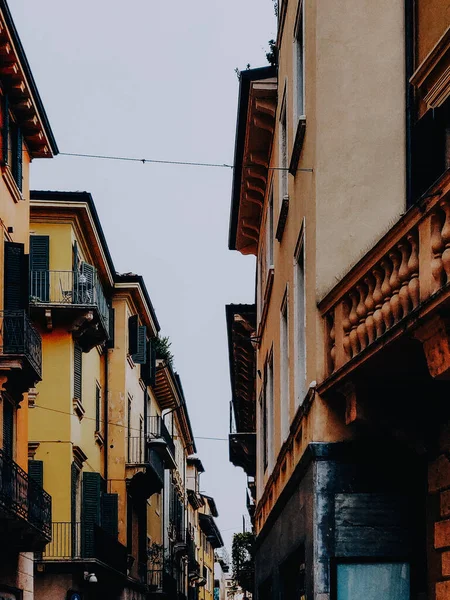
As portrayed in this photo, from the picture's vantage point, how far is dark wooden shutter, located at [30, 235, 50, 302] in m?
34.8

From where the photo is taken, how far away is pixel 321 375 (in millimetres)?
12750

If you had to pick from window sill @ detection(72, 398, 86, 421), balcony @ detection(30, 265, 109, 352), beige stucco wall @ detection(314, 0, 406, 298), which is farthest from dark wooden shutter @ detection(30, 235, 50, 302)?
beige stucco wall @ detection(314, 0, 406, 298)

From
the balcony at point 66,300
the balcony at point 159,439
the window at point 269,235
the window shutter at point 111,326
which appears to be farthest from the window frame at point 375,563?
the balcony at point 159,439

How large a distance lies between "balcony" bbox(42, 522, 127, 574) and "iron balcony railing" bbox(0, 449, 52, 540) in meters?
5.60

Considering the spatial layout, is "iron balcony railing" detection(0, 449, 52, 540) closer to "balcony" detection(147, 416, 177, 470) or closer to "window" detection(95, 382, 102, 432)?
"window" detection(95, 382, 102, 432)

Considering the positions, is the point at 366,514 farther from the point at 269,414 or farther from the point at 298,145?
the point at 269,414

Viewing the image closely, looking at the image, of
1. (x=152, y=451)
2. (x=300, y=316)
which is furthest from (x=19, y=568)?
(x=152, y=451)

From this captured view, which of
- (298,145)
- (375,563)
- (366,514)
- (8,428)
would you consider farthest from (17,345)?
(375,563)

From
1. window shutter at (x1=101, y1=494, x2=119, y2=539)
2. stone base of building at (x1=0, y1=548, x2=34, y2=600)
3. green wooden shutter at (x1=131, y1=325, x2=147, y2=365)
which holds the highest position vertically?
green wooden shutter at (x1=131, y1=325, x2=147, y2=365)

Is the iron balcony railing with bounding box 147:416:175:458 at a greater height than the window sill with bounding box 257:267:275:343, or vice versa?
the iron balcony railing with bounding box 147:416:175:458

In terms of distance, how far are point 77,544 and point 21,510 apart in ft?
31.9

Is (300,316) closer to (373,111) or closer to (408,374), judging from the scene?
(373,111)

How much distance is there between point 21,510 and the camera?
25.9m

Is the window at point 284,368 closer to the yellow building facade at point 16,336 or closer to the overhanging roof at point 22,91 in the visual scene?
the yellow building facade at point 16,336
